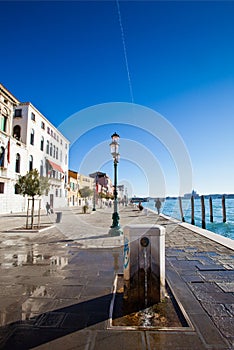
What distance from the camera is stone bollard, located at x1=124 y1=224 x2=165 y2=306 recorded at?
3438mm

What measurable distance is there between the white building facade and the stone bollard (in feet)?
72.5

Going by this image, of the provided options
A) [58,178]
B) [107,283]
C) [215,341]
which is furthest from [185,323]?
[58,178]

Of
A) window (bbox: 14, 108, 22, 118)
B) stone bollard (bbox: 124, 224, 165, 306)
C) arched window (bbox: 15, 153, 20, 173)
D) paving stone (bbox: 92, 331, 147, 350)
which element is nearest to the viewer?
paving stone (bbox: 92, 331, 147, 350)

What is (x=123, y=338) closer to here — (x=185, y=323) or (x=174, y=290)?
(x=185, y=323)

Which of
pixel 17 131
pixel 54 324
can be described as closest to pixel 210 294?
pixel 54 324

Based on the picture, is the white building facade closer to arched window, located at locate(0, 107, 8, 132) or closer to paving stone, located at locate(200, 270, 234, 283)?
arched window, located at locate(0, 107, 8, 132)

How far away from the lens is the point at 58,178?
135ft

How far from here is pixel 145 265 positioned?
348 cm

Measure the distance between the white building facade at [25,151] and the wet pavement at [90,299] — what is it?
62.3 ft

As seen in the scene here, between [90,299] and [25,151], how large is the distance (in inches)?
1091

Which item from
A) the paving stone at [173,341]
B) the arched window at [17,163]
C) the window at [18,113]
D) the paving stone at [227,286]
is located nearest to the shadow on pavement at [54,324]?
the paving stone at [173,341]

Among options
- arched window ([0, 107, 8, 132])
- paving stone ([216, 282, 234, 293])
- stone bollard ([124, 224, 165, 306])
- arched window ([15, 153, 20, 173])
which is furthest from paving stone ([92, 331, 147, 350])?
arched window ([15, 153, 20, 173])

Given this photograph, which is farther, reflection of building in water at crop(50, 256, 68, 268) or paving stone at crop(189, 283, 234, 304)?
reflection of building in water at crop(50, 256, 68, 268)

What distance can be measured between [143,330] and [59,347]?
96 centimetres
